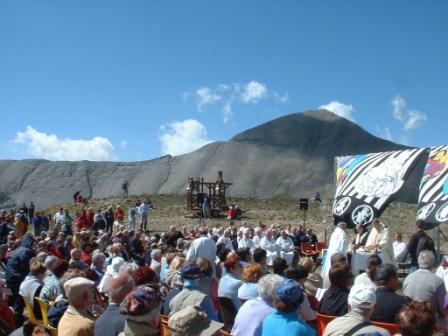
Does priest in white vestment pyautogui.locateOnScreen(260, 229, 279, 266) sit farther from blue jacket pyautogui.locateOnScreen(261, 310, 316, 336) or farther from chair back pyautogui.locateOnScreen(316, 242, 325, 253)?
blue jacket pyautogui.locateOnScreen(261, 310, 316, 336)

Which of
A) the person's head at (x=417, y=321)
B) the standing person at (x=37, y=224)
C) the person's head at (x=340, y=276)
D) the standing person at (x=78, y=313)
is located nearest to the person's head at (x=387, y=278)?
the person's head at (x=340, y=276)

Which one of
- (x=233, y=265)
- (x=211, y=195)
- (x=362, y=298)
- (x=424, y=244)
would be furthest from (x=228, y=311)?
(x=211, y=195)

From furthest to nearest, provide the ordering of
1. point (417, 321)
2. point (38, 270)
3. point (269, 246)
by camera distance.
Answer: point (269, 246) < point (38, 270) < point (417, 321)

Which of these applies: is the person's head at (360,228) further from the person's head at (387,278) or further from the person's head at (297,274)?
the person's head at (387,278)

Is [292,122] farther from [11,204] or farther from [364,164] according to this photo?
[364,164]

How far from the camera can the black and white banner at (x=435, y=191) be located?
37.1 ft

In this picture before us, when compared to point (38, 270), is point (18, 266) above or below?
below

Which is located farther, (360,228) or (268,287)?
(360,228)

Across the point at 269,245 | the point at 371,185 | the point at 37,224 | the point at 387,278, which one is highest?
the point at 371,185

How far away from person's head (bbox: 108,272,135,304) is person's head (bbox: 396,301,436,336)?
2243 millimetres

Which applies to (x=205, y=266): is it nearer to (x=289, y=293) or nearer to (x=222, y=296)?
(x=222, y=296)

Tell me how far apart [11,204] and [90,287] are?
3041 inches

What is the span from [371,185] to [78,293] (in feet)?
35.3

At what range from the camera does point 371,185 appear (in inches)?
531
